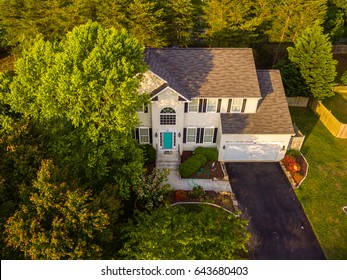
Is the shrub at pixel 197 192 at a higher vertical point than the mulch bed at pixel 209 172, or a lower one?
higher

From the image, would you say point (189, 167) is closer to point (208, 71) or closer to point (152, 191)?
point (152, 191)

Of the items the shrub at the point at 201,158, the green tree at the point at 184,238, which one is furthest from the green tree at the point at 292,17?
the green tree at the point at 184,238

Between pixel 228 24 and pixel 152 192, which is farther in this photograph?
pixel 228 24

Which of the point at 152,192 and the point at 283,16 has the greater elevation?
the point at 283,16

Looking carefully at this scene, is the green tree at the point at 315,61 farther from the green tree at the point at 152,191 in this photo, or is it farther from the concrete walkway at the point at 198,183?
the green tree at the point at 152,191

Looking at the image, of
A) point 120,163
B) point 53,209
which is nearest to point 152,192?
point 120,163

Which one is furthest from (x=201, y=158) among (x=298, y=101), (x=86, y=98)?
(x=298, y=101)

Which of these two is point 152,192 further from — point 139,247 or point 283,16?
point 283,16
